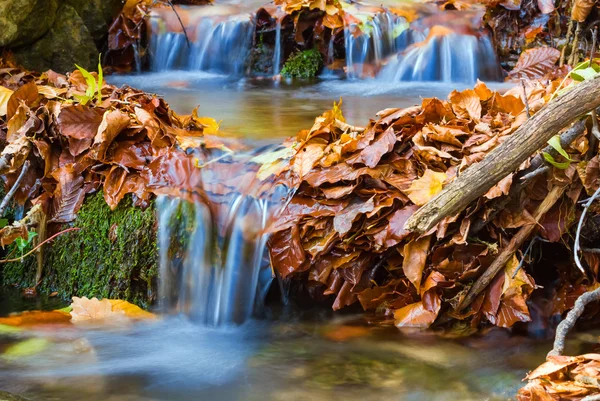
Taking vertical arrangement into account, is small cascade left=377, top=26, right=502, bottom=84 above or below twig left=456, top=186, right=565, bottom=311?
above

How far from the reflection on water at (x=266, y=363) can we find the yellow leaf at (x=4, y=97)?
1325mm

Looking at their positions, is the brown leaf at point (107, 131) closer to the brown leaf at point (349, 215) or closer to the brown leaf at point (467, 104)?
the brown leaf at point (349, 215)

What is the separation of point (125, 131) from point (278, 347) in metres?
1.36

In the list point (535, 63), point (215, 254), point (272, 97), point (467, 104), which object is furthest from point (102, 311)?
point (535, 63)

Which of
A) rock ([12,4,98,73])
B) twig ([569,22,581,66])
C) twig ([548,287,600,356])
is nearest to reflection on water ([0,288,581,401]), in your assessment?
twig ([548,287,600,356])

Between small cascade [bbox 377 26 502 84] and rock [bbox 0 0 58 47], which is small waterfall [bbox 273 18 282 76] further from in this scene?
rock [bbox 0 0 58 47]

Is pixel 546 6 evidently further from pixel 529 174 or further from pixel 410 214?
pixel 410 214

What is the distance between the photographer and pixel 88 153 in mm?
3281

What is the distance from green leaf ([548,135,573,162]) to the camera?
8.35ft

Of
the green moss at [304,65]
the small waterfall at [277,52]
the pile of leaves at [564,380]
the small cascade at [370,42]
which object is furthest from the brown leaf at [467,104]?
the small waterfall at [277,52]

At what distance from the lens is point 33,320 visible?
122 inches

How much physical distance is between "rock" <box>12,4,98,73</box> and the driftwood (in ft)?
13.5

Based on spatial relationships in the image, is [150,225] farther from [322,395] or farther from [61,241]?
[322,395]

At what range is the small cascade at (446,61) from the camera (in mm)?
5895
